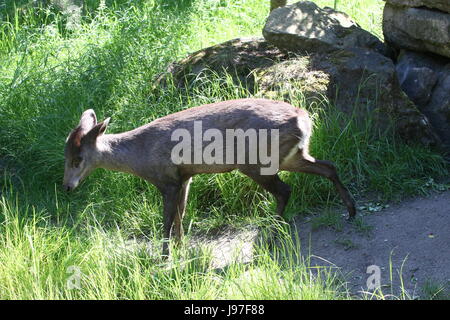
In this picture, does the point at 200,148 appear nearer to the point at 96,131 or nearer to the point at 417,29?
the point at 96,131

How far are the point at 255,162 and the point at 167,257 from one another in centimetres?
113

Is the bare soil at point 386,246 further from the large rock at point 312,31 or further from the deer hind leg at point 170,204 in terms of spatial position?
the large rock at point 312,31

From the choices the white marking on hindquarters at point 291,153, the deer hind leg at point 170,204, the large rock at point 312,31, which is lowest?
the deer hind leg at point 170,204

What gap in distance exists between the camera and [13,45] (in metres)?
9.67

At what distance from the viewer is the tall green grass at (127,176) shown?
5246mm

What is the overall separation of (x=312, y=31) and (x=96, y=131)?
305 centimetres

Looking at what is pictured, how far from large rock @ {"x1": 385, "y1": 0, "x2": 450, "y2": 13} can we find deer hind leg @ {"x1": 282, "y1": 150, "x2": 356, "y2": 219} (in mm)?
2150

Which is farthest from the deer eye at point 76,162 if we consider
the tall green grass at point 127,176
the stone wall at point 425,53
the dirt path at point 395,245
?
the stone wall at point 425,53

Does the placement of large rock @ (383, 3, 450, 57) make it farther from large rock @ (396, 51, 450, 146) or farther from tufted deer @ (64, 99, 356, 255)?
tufted deer @ (64, 99, 356, 255)

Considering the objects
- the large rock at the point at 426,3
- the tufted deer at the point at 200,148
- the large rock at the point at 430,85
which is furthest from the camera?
the large rock at the point at 430,85

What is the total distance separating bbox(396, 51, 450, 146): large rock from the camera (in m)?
7.56

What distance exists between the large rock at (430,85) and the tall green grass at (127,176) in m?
0.52

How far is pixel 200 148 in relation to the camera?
6387 millimetres

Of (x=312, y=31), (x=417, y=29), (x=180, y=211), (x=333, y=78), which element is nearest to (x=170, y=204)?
Result: (x=180, y=211)
